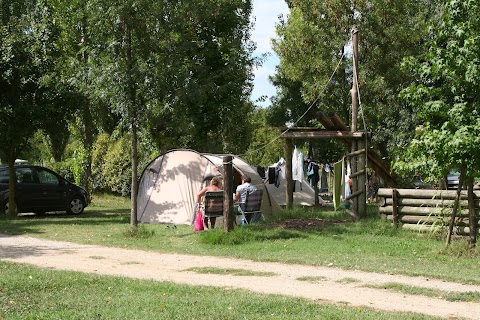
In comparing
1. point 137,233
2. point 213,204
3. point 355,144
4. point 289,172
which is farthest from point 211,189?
point 289,172

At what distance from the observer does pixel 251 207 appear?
1714 cm

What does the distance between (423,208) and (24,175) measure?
12434mm

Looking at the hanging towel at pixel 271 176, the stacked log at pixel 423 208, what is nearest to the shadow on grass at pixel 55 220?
the hanging towel at pixel 271 176

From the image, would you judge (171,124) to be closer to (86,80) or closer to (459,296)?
(86,80)

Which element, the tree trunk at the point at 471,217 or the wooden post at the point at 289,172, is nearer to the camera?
the tree trunk at the point at 471,217

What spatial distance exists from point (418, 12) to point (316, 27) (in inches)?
154

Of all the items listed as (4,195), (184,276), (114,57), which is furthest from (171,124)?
(184,276)

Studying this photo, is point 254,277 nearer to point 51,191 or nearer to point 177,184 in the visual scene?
point 177,184

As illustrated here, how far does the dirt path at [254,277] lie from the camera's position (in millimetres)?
8102

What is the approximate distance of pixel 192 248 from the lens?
44.7 ft

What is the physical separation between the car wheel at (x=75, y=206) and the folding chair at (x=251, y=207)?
24.7ft

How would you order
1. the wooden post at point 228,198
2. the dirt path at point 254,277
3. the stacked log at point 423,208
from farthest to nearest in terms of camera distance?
1. the wooden post at point 228,198
2. the stacked log at point 423,208
3. the dirt path at point 254,277

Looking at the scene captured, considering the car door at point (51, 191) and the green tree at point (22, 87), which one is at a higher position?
the green tree at point (22, 87)

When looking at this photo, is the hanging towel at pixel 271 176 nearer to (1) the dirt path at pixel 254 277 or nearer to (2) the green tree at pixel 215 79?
(2) the green tree at pixel 215 79
